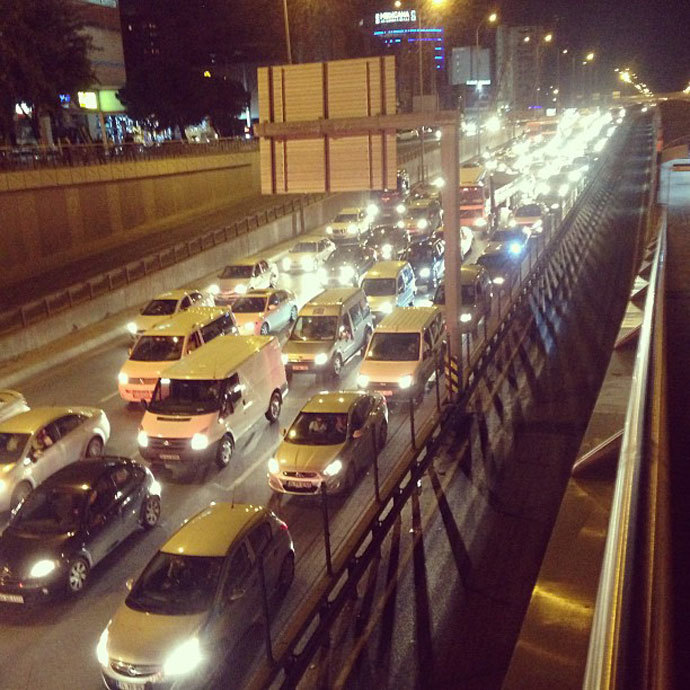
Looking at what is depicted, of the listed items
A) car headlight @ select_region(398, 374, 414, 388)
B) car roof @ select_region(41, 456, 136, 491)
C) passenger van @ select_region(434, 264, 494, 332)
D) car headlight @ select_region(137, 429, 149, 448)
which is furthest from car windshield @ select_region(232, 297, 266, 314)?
car roof @ select_region(41, 456, 136, 491)

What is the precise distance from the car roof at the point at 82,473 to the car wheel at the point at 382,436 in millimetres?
4522

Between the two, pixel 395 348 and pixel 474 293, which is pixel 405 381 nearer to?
pixel 395 348

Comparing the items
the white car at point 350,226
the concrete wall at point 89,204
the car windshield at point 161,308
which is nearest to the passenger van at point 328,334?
the car windshield at point 161,308

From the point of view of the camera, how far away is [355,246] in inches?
1288

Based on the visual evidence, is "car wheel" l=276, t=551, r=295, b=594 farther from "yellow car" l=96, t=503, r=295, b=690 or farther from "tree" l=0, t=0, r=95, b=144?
"tree" l=0, t=0, r=95, b=144

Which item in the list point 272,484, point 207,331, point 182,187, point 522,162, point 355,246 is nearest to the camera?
point 272,484

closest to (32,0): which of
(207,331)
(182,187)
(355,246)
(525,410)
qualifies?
(182,187)

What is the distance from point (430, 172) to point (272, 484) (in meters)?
58.0

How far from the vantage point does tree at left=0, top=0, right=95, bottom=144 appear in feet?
119

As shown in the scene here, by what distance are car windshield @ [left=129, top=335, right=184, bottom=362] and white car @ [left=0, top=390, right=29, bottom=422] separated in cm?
271

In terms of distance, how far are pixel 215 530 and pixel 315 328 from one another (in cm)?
1067

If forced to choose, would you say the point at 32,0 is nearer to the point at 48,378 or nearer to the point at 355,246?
the point at 355,246

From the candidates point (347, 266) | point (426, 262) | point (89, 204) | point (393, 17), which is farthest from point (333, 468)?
point (393, 17)

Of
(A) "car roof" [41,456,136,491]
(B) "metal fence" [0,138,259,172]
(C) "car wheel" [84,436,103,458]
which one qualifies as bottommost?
(C) "car wheel" [84,436,103,458]
